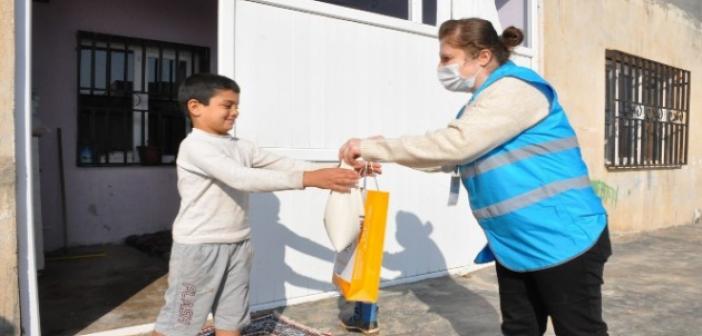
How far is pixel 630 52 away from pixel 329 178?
6.77 m

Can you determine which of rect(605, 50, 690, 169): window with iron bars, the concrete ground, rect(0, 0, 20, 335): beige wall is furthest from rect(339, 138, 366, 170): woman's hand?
rect(605, 50, 690, 169): window with iron bars

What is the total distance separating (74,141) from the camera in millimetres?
5984

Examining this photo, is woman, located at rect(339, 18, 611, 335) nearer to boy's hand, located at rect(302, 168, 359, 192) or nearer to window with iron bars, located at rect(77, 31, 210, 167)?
boy's hand, located at rect(302, 168, 359, 192)

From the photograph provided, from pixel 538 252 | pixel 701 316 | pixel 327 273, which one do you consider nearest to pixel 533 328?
pixel 538 252

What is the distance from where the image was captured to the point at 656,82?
7.98 metres

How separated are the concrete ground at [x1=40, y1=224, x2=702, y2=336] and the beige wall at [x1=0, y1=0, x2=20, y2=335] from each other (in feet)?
1.95

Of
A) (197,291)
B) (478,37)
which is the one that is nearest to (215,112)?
(197,291)

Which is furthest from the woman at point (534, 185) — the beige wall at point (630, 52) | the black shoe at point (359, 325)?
the beige wall at point (630, 52)

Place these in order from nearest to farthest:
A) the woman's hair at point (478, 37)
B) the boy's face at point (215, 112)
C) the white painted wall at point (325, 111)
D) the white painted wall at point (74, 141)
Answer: the woman's hair at point (478, 37), the boy's face at point (215, 112), the white painted wall at point (325, 111), the white painted wall at point (74, 141)

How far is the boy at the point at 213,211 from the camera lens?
218 cm

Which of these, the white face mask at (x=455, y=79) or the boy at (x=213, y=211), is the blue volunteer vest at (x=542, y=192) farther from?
the boy at (x=213, y=211)

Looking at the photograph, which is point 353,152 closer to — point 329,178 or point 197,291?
point 329,178

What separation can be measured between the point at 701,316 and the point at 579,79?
3.40 metres

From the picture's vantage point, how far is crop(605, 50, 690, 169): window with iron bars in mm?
7055
